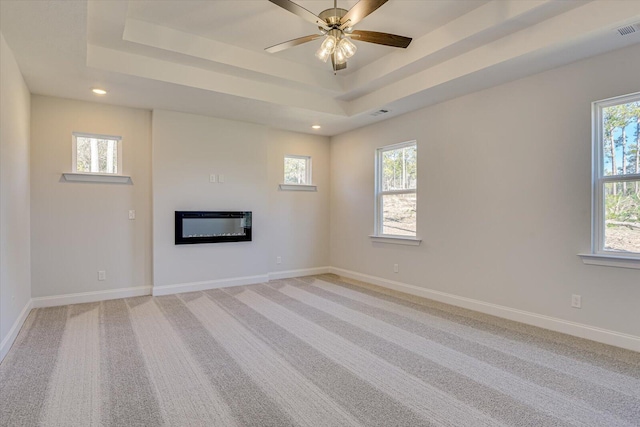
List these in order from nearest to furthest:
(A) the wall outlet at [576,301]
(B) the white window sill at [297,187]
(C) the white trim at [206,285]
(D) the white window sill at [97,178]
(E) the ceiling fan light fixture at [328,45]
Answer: (E) the ceiling fan light fixture at [328,45]
(A) the wall outlet at [576,301]
(D) the white window sill at [97,178]
(C) the white trim at [206,285]
(B) the white window sill at [297,187]

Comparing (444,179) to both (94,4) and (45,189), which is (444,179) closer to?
(94,4)

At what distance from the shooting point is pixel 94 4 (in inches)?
111

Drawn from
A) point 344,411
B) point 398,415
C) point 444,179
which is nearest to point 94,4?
point 344,411

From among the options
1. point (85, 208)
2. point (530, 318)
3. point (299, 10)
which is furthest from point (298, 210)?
point (299, 10)

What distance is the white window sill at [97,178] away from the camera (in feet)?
14.1

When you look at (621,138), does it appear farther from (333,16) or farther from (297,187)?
(297,187)

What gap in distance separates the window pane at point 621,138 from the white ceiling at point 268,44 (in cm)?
55

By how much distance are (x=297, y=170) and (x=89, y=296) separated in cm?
360

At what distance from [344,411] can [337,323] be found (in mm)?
1555

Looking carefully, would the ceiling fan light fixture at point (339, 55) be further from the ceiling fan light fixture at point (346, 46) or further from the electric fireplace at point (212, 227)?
the electric fireplace at point (212, 227)

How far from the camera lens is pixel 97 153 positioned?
179 inches

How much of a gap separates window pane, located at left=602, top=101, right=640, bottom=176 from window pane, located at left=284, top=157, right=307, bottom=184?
13.9 feet

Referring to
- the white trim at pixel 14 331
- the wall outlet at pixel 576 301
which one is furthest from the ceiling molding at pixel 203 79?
the wall outlet at pixel 576 301

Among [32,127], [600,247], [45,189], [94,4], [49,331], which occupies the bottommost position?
[49,331]
